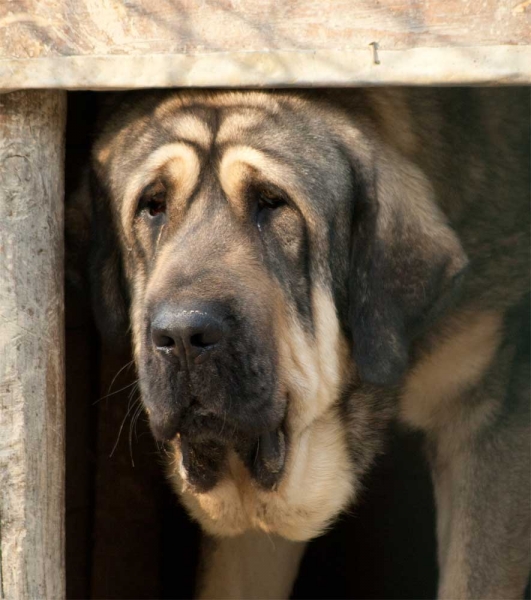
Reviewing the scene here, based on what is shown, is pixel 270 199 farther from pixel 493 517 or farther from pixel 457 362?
pixel 493 517

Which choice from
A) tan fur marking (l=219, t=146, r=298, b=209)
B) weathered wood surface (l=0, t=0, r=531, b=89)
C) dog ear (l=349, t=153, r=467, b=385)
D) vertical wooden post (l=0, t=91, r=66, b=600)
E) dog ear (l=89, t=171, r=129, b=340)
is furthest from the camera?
dog ear (l=89, t=171, r=129, b=340)

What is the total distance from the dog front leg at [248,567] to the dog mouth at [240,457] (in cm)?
61

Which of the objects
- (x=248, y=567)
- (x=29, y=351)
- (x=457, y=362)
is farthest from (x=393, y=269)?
(x=248, y=567)

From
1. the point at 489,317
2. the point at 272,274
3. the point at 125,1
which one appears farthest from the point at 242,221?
the point at 489,317

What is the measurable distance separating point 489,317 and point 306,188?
77 cm

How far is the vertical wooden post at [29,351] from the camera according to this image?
2479mm

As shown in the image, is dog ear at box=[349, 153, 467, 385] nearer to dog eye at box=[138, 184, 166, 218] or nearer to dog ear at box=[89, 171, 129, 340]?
dog eye at box=[138, 184, 166, 218]

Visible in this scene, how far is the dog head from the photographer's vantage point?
254 cm

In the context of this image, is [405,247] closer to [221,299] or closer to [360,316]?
[360,316]

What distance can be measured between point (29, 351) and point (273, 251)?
2.17 feet

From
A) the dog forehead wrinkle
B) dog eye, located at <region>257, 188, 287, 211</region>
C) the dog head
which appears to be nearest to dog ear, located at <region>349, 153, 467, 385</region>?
the dog head

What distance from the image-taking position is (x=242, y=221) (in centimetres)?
267

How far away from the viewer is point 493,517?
10.1 ft

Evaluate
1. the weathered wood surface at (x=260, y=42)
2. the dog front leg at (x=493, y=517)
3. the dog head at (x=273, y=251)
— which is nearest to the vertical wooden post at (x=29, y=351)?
the weathered wood surface at (x=260, y=42)
